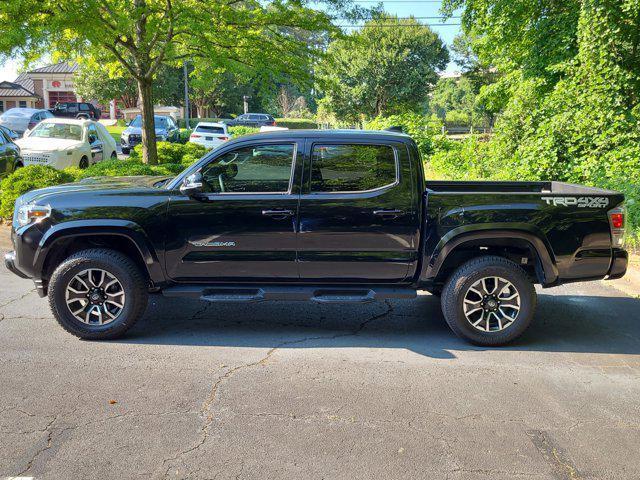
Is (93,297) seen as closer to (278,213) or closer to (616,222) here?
(278,213)

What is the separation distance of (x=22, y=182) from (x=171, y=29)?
13.3 feet

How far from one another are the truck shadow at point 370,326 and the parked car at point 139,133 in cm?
2018

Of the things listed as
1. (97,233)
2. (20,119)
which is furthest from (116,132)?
(97,233)

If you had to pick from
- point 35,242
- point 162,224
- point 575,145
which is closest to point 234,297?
point 162,224

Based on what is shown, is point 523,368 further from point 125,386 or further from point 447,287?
point 125,386

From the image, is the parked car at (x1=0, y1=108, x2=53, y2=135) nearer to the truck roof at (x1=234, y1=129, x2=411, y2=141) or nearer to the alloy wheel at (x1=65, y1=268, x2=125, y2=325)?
the alloy wheel at (x1=65, y1=268, x2=125, y2=325)

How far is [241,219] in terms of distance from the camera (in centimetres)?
538

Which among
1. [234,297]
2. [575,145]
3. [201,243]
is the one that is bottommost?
[234,297]

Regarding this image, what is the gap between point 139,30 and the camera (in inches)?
504

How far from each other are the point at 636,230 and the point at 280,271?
5.72 metres

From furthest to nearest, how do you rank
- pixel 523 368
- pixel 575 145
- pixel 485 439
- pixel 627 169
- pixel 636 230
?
pixel 575 145, pixel 627 169, pixel 636 230, pixel 523 368, pixel 485 439

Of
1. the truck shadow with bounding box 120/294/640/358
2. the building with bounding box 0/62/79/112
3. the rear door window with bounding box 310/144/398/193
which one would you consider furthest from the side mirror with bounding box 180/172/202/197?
the building with bounding box 0/62/79/112

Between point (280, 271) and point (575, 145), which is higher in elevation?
point (575, 145)

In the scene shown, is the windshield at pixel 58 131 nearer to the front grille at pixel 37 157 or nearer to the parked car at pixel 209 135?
the front grille at pixel 37 157
